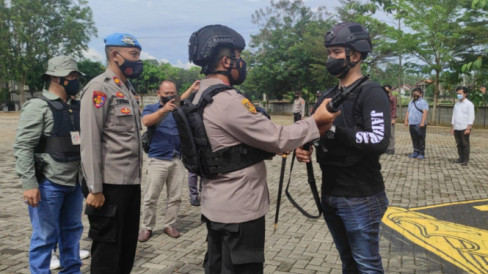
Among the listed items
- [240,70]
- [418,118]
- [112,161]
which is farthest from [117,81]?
[418,118]

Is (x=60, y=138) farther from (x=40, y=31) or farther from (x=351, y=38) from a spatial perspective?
(x=40, y=31)

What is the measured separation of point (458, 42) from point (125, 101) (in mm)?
26173

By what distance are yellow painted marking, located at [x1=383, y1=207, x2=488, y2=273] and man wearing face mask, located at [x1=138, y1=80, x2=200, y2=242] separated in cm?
307

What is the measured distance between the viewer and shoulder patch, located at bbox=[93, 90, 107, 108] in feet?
9.78

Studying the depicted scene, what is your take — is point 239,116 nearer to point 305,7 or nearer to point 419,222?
point 419,222

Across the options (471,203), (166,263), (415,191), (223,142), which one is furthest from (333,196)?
(415,191)

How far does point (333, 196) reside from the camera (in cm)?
271

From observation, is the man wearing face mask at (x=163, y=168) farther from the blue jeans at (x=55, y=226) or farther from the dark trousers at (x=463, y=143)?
the dark trousers at (x=463, y=143)

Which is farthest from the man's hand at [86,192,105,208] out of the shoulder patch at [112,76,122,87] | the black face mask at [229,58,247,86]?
the black face mask at [229,58,247,86]

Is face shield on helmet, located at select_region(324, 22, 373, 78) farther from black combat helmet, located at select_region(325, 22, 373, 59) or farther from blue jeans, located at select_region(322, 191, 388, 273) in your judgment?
blue jeans, located at select_region(322, 191, 388, 273)

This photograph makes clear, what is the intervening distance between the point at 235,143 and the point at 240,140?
0.05 metres

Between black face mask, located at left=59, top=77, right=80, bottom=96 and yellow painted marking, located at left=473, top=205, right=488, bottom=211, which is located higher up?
black face mask, located at left=59, top=77, right=80, bottom=96

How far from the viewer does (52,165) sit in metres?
3.51

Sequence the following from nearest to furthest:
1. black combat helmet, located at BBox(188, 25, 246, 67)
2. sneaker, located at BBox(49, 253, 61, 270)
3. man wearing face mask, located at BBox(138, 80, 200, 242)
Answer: black combat helmet, located at BBox(188, 25, 246, 67) → sneaker, located at BBox(49, 253, 61, 270) → man wearing face mask, located at BBox(138, 80, 200, 242)
